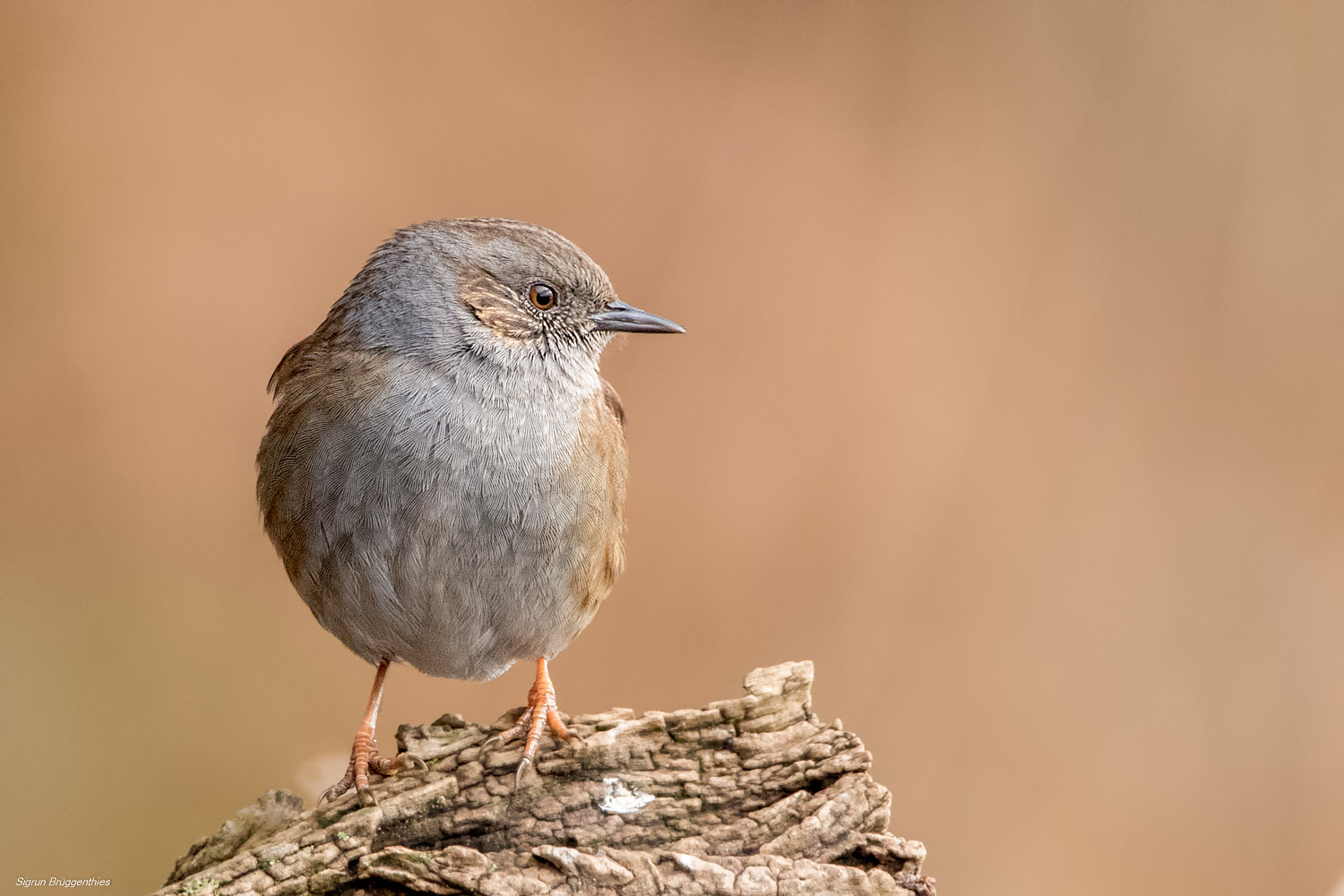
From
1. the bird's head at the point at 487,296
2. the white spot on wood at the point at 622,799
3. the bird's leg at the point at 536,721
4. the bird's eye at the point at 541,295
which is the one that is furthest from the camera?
the bird's eye at the point at 541,295

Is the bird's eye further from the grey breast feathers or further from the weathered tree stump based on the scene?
the weathered tree stump

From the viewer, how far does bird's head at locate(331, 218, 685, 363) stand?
12.3 ft

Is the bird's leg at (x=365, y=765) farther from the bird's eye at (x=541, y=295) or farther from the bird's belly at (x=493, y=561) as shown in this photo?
the bird's eye at (x=541, y=295)

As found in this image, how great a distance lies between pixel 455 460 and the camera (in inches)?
137

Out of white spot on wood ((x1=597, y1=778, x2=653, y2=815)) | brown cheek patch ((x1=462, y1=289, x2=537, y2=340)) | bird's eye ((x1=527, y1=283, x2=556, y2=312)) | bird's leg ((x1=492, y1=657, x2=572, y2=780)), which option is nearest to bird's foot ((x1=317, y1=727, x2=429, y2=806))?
bird's leg ((x1=492, y1=657, x2=572, y2=780))

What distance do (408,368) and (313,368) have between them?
0.41 meters

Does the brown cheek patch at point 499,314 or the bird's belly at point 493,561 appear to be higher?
the brown cheek patch at point 499,314

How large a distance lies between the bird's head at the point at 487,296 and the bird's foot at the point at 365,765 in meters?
1.42

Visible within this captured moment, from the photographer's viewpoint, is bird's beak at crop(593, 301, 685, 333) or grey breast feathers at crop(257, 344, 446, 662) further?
bird's beak at crop(593, 301, 685, 333)

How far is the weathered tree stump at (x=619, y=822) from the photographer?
3150 mm

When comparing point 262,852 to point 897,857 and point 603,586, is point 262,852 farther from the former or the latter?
point 897,857

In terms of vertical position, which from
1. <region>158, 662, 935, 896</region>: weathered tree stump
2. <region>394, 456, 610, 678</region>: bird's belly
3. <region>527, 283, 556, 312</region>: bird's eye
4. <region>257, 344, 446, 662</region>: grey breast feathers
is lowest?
<region>158, 662, 935, 896</region>: weathered tree stump

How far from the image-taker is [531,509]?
3543mm

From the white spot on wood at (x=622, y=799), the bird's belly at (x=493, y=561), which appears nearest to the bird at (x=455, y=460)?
the bird's belly at (x=493, y=561)
